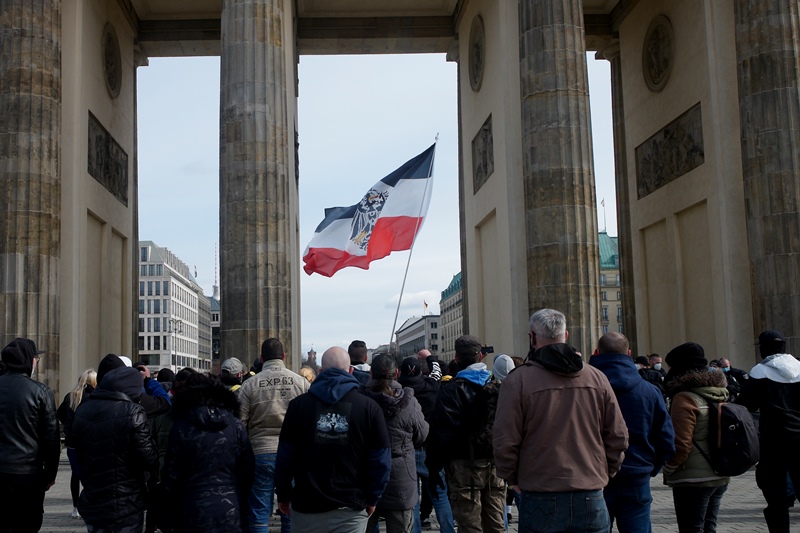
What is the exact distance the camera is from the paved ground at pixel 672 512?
876cm

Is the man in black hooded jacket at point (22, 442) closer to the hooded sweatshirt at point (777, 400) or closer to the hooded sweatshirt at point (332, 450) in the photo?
the hooded sweatshirt at point (332, 450)

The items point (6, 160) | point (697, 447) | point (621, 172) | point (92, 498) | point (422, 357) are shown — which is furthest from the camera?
point (621, 172)

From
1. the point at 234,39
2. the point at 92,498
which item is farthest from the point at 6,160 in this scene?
the point at 92,498

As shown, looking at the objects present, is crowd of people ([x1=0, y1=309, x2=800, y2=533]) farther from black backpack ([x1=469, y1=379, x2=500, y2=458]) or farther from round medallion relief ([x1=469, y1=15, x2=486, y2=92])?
round medallion relief ([x1=469, y1=15, x2=486, y2=92])

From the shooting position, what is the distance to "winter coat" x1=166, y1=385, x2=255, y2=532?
4.98 meters

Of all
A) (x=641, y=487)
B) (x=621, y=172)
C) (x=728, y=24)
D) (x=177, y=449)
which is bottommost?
(x=641, y=487)

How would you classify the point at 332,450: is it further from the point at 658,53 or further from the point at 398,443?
the point at 658,53

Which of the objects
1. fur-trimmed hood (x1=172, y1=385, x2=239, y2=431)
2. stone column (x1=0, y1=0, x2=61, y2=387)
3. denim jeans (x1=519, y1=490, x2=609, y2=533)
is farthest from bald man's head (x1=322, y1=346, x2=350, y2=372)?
stone column (x1=0, y1=0, x2=61, y2=387)

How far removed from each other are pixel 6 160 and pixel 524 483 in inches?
618

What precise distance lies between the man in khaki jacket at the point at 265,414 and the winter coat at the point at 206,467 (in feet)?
6.66

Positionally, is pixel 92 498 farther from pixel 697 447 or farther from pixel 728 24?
pixel 728 24

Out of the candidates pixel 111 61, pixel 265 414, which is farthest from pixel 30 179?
pixel 265 414

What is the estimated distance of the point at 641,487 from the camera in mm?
5566

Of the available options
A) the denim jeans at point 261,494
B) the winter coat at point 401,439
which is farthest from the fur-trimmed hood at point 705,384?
the denim jeans at point 261,494
